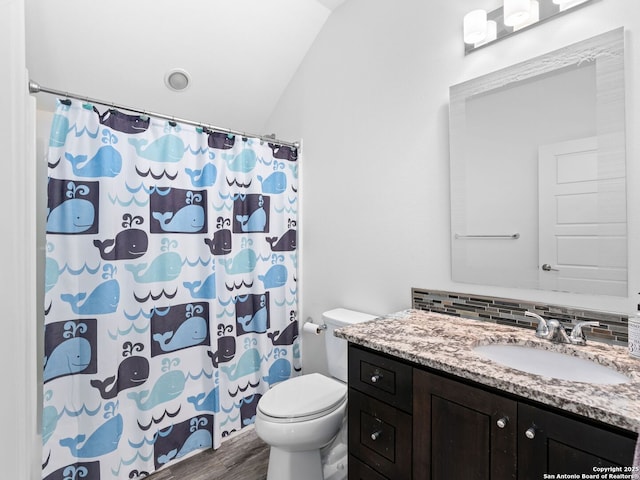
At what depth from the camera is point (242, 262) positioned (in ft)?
7.09

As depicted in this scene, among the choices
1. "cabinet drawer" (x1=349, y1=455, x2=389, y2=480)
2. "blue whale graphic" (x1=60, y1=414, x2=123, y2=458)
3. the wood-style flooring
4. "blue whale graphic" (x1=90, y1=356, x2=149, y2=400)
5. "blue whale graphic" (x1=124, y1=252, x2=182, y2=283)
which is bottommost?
the wood-style flooring

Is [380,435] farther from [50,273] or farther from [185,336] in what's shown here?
[50,273]

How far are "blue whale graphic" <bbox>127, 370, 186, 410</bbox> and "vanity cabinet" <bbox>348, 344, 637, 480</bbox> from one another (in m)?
1.06

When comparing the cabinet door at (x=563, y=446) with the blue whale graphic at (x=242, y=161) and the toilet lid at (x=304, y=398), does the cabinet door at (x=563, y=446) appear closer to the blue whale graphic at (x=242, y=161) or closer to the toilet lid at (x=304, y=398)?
the toilet lid at (x=304, y=398)

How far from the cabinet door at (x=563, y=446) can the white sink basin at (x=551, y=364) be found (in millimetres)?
198

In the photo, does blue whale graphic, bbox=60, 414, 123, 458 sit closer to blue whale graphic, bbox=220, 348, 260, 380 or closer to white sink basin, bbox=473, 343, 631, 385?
blue whale graphic, bbox=220, 348, 260, 380

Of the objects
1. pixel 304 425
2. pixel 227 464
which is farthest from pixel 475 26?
pixel 227 464

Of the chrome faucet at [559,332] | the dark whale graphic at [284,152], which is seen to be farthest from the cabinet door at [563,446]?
the dark whale graphic at [284,152]

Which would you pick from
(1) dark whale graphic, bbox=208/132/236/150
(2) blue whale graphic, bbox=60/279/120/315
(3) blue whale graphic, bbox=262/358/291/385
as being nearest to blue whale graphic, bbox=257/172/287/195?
(1) dark whale graphic, bbox=208/132/236/150

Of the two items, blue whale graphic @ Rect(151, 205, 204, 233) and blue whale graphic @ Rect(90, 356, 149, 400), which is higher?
blue whale graphic @ Rect(151, 205, 204, 233)

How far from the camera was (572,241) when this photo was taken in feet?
4.15

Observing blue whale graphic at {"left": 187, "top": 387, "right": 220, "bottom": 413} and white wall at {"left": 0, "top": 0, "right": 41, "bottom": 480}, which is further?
blue whale graphic at {"left": 187, "top": 387, "right": 220, "bottom": 413}

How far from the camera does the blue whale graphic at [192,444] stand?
6.10 feet

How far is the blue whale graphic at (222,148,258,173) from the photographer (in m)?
2.10
